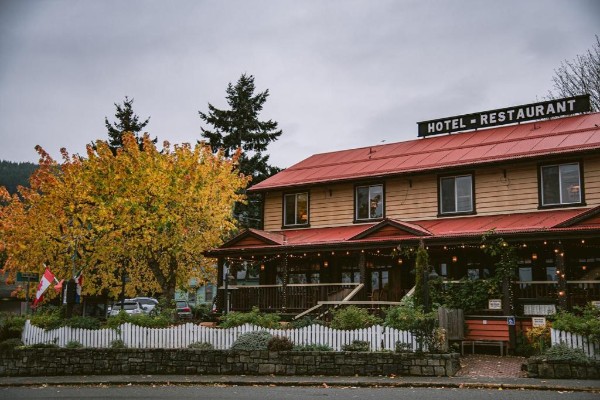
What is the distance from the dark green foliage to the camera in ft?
346

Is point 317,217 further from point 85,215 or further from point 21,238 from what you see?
point 21,238

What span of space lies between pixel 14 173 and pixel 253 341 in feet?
348

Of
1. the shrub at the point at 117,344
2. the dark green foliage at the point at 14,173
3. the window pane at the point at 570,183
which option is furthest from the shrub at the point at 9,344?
the dark green foliage at the point at 14,173

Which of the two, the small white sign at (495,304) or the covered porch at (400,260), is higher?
the covered porch at (400,260)

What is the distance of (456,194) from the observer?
917 inches

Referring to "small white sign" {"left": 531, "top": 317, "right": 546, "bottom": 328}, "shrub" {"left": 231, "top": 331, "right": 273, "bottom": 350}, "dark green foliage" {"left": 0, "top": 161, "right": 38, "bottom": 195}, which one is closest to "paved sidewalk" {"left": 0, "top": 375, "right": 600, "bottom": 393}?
"shrub" {"left": 231, "top": 331, "right": 273, "bottom": 350}

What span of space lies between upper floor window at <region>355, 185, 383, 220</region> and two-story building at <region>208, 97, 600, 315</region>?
4 cm

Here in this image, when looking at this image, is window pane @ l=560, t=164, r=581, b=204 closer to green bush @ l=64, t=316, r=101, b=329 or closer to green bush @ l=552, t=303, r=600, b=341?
green bush @ l=552, t=303, r=600, b=341

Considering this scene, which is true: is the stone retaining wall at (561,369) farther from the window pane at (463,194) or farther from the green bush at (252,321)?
the window pane at (463,194)

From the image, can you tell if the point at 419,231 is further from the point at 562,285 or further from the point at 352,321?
the point at 352,321

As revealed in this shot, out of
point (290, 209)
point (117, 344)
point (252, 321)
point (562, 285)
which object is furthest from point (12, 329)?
point (562, 285)

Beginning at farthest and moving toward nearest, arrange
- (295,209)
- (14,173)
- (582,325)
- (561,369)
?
1. (14,173)
2. (295,209)
3. (582,325)
4. (561,369)

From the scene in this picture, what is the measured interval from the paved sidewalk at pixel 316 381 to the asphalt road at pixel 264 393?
0.39m

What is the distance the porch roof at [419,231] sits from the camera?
18700mm
